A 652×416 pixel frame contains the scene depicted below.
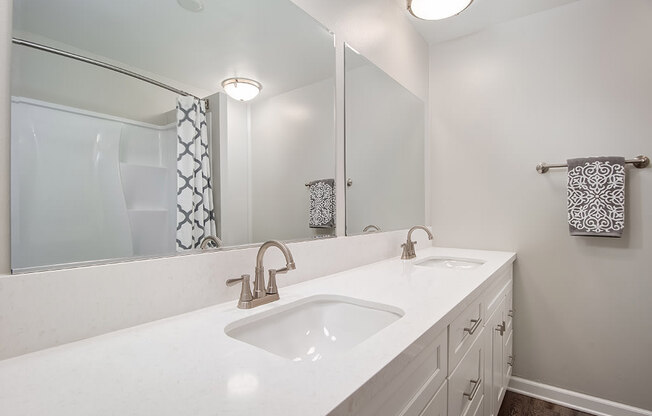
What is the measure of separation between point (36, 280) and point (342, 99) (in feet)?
4.12

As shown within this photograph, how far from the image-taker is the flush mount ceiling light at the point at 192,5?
2.86 ft

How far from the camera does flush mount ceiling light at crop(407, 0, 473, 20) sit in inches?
57.3

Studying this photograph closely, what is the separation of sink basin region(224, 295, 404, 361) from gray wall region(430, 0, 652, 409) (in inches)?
59.2

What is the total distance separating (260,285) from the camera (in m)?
0.93

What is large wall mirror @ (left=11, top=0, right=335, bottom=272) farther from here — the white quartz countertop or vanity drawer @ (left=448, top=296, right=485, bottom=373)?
vanity drawer @ (left=448, top=296, right=485, bottom=373)

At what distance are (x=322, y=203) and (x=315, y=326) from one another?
554mm

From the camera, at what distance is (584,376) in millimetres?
1791

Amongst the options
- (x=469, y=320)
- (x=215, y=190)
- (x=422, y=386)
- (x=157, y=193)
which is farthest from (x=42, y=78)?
(x=469, y=320)

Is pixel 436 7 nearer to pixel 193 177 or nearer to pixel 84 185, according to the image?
pixel 193 177

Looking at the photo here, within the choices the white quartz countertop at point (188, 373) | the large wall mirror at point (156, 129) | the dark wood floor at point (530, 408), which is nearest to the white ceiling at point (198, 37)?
the large wall mirror at point (156, 129)

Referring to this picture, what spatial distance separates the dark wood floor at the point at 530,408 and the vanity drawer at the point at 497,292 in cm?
67

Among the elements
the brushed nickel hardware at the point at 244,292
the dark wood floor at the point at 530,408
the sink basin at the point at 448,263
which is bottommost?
the dark wood floor at the point at 530,408

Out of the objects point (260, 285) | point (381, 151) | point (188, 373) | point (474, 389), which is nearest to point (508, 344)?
point (474, 389)

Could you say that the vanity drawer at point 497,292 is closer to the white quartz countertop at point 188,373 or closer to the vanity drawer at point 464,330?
the vanity drawer at point 464,330
